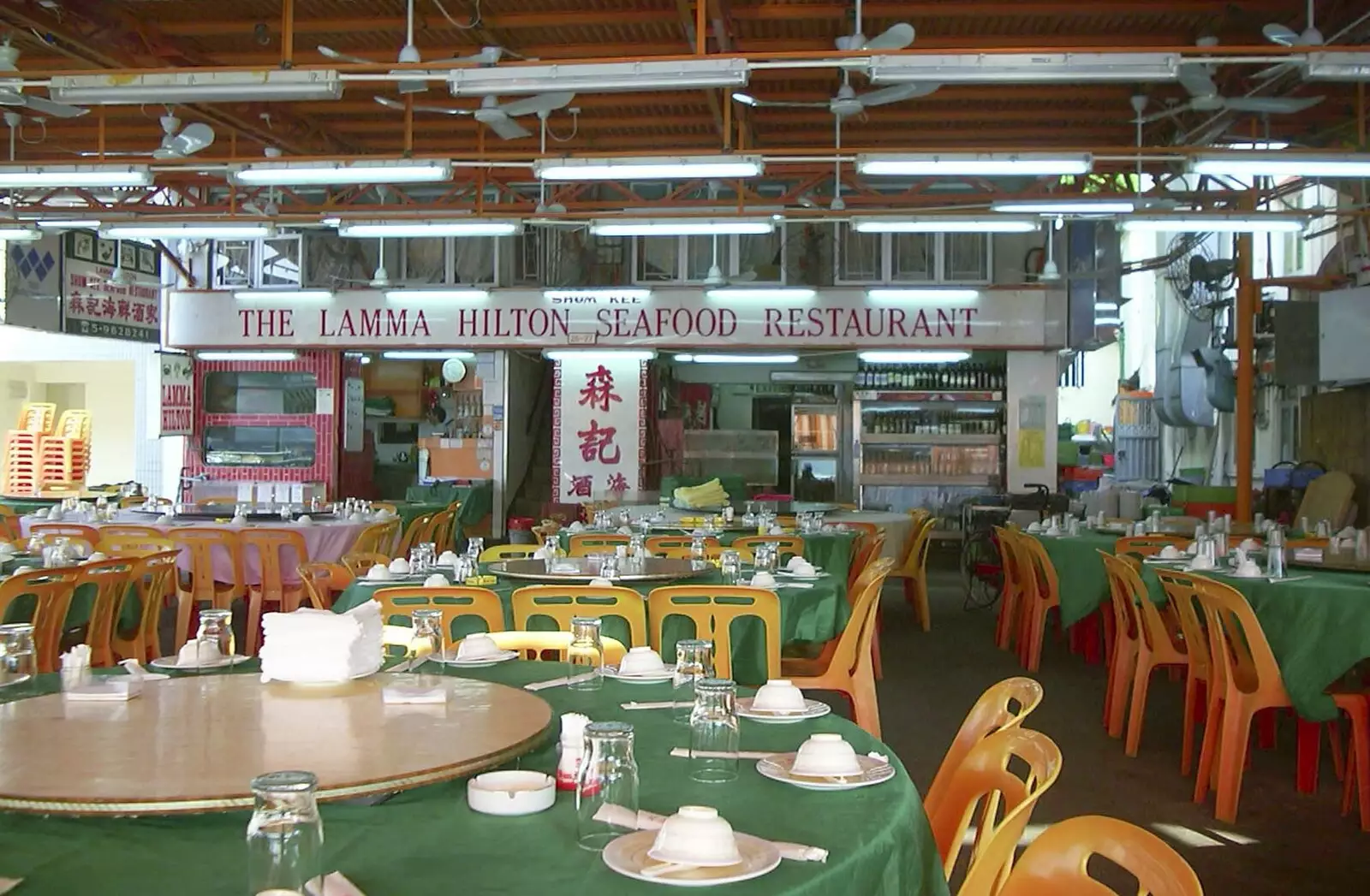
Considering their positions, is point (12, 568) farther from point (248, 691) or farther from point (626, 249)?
point (626, 249)

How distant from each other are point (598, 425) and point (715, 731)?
1445 centimetres

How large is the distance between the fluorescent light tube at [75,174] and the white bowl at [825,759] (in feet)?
29.1

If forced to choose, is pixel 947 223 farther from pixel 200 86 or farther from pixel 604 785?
pixel 604 785

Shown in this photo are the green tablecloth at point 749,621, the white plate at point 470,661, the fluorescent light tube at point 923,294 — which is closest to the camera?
the white plate at point 470,661

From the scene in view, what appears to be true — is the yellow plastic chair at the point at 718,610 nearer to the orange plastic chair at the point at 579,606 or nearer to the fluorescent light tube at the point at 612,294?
the orange plastic chair at the point at 579,606

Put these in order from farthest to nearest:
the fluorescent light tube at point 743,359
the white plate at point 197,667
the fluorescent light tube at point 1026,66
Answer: the fluorescent light tube at point 743,359
the fluorescent light tube at point 1026,66
the white plate at point 197,667

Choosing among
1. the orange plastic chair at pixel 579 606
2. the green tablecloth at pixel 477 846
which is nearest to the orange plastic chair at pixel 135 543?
the orange plastic chair at pixel 579 606

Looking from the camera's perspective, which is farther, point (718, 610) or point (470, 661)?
point (718, 610)

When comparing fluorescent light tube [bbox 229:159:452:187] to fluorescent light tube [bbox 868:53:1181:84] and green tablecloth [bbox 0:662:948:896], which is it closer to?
fluorescent light tube [bbox 868:53:1181:84]

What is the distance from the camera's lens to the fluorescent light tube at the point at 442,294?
1645 centimetres

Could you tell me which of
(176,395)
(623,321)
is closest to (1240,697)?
(623,321)

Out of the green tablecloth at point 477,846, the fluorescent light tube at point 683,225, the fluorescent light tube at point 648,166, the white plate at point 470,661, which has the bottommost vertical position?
the green tablecloth at point 477,846

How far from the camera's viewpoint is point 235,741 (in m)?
2.27

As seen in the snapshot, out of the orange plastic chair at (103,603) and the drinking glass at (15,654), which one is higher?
the drinking glass at (15,654)
